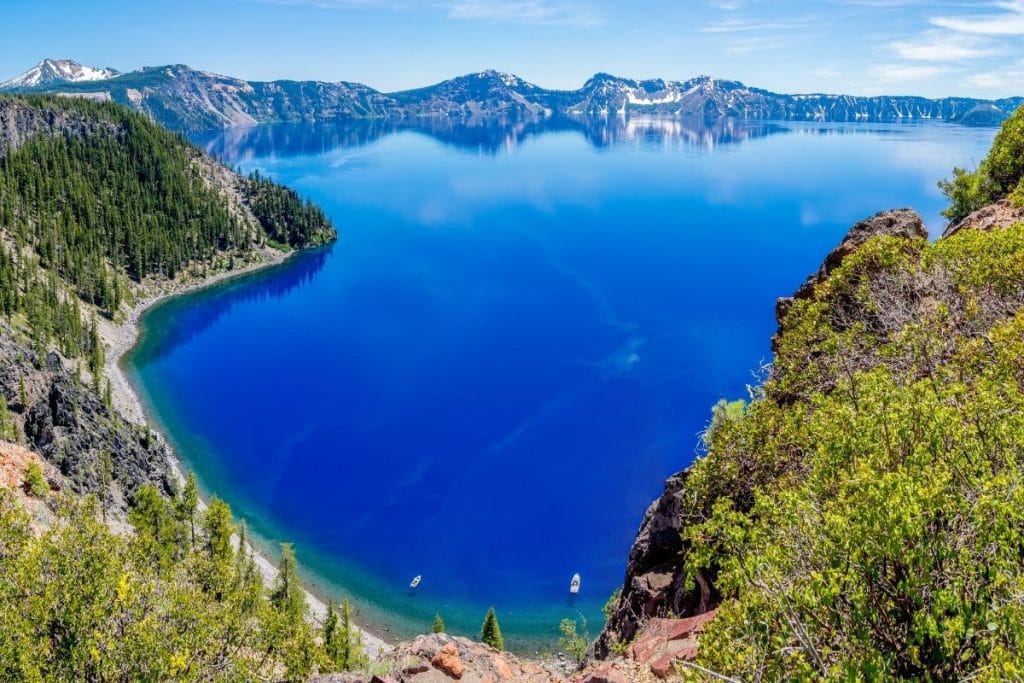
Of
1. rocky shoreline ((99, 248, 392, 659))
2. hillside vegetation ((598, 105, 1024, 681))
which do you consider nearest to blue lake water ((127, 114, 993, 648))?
rocky shoreline ((99, 248, 392, 659))

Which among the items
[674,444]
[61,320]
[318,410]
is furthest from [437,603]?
[61,320]

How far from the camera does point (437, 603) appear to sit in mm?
71625

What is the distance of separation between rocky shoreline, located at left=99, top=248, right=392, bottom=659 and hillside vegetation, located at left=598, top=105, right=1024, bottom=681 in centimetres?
3449

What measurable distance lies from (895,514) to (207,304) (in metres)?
174

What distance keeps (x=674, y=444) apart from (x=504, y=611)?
123 feet

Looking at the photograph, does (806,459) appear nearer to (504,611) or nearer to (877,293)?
(877,293)

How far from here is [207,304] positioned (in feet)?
545

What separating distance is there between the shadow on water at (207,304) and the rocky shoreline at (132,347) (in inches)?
93.0

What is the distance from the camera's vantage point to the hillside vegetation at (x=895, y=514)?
39.1ft

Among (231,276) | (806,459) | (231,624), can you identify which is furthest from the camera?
(231,276)

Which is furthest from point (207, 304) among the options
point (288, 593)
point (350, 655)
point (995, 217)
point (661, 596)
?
point (995, 217)

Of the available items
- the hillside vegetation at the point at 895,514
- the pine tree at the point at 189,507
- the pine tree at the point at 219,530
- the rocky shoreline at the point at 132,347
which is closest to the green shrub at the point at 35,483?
the pine tree at the point at 219,530

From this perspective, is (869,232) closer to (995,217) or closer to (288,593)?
(995,217)

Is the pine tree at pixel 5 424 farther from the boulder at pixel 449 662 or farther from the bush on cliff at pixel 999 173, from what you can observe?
the bush on cliff at pixel 999 173
